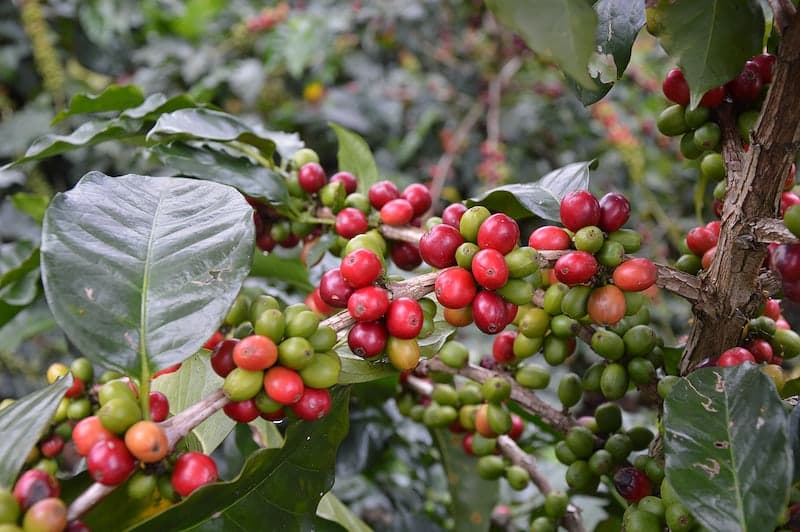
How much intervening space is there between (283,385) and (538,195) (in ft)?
1.18

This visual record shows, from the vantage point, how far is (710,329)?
646 mm

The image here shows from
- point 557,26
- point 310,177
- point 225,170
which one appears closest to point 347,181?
point 310,177

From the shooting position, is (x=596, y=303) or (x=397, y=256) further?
(x=397, y=256)

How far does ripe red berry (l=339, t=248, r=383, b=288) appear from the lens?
0.58m

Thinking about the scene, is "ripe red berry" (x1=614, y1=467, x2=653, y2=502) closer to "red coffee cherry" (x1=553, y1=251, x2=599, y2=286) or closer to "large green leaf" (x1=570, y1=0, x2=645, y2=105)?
"red coffee cherry" (x1=553, y1=251, x2=599, y2=286)

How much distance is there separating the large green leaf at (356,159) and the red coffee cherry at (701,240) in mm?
498

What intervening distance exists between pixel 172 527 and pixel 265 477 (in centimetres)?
9

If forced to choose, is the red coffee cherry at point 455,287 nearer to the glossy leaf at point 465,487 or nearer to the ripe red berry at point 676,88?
the ripe red berry at point 676,88

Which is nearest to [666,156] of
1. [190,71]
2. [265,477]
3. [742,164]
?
[190,71]

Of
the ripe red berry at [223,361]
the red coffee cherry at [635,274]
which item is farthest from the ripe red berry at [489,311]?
the ripe red berry at [223,361]

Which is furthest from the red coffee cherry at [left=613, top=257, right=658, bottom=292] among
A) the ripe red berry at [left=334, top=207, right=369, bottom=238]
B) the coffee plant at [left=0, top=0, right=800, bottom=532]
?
the ripe red berry at [left=334, top=207, right=369, bottom=238]

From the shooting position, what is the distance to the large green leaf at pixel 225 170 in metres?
0.82

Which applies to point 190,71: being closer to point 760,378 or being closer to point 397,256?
point 397,256

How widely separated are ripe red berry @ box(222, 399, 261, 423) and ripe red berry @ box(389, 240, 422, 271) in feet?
1.18
